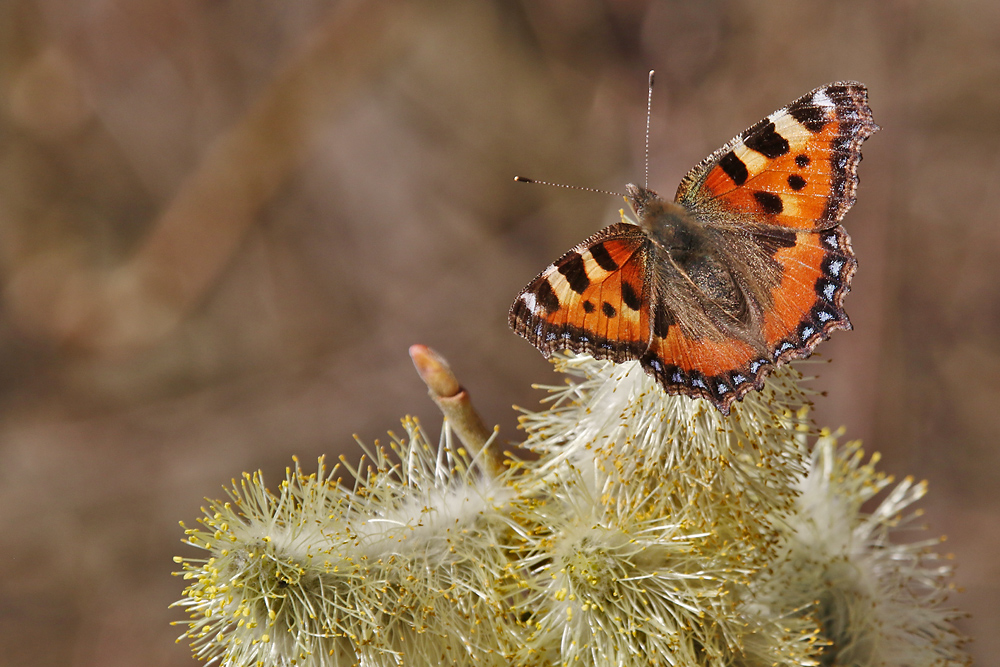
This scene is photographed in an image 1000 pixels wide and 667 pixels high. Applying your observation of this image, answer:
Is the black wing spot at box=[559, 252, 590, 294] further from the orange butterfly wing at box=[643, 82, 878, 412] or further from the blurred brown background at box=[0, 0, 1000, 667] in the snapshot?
the blurred brown background at box=[0, 0, 1000, 667]

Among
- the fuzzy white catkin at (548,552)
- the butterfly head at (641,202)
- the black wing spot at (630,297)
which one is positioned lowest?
the fuzzy white catkin at (548,552)

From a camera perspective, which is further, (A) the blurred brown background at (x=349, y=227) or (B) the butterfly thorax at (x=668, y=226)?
(A) the blurred brown background at (x=349, y=227)

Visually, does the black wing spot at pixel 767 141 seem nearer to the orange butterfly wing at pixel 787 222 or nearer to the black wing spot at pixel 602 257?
the orange butterfly wing at pixel 787 222

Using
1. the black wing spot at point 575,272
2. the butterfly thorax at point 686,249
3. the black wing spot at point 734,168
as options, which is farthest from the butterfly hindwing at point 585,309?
the black wing spot at point 734,168

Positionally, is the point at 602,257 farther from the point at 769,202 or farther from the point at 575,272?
the point at 769,202

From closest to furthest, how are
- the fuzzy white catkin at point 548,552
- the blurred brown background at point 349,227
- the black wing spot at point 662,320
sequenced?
the fuzzy white catkin at point 548,552 → the black wing spot at point 662,320 → the blurred brown background at point 349,227

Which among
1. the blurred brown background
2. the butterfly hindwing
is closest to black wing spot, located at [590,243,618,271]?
the butterfly hindwing

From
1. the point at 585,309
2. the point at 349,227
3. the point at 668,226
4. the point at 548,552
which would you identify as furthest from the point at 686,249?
the point at 349,227
